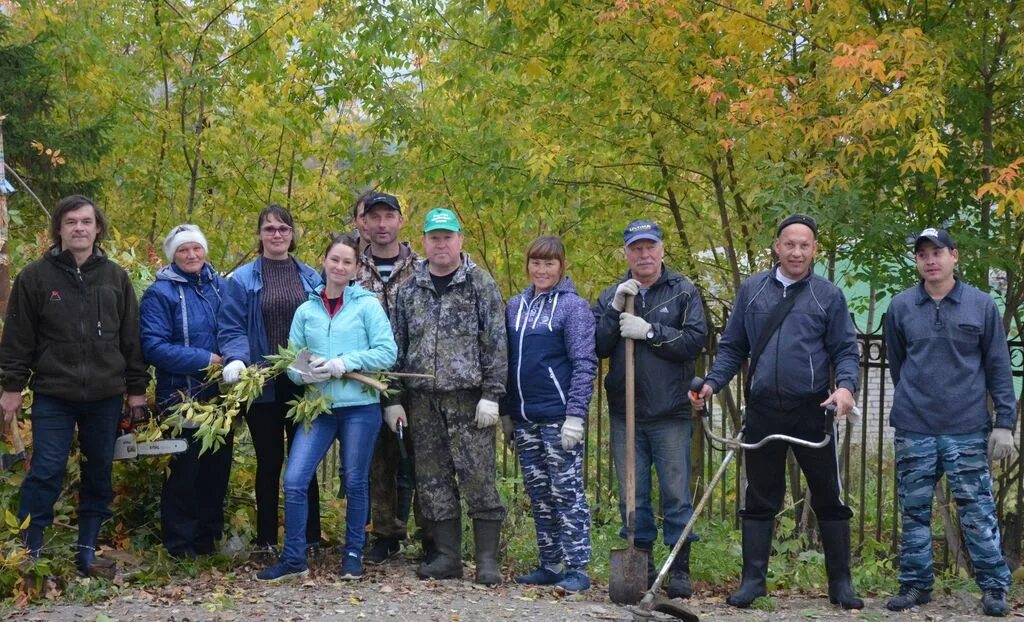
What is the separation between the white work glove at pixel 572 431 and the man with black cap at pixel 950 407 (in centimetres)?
163

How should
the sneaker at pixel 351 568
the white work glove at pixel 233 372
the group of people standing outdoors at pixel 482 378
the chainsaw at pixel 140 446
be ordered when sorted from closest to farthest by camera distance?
the group of people standing outdoors at pixel 482 378 < the white work glove at pixel 233 372 < the chainsaw at pixel 140 446 < the sneaker at pixel 351 568

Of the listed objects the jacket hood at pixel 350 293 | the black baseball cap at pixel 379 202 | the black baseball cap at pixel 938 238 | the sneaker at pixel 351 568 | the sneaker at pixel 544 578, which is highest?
the black baseball cap at pixel 379 202

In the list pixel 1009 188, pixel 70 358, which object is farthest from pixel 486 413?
pixel 1009 188

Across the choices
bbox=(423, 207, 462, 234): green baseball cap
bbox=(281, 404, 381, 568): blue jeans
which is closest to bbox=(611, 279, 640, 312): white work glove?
bbox=(423, 207, 462, 234): green baseball cap

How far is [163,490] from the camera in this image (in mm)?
6176

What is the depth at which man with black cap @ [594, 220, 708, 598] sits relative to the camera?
5527 millimetres

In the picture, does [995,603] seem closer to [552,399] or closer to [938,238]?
[938,238]

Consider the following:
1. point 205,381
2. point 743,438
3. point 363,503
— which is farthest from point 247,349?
point 743,438

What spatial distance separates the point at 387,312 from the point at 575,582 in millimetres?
1812

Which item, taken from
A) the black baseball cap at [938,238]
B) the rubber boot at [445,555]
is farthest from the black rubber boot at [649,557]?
the black baseball cap at [938,238]

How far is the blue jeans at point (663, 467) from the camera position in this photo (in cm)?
558

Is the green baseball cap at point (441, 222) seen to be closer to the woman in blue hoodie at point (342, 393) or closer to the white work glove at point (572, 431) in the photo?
the woman in blue hoodie at point (342, 393)

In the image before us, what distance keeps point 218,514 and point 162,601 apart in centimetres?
88

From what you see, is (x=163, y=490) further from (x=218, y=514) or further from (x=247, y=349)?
(x=247, y=349)
